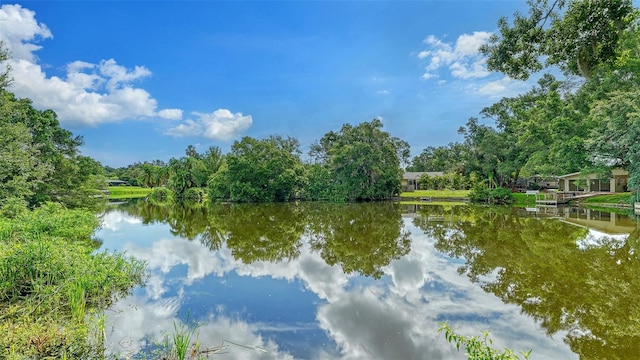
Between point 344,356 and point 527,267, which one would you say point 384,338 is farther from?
point 527,267

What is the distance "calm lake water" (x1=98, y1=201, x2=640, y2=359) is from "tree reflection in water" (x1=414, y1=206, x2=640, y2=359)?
0.03 m

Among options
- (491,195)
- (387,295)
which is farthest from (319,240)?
(491,195)

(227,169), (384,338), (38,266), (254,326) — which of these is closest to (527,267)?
(384,338)

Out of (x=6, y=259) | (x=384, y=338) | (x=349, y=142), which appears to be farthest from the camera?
(x=349, y=142)

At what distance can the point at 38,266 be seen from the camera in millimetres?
5277

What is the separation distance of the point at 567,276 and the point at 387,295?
3922mm

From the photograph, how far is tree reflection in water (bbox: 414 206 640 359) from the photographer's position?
14.3 feet

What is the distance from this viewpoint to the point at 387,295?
6.12 m

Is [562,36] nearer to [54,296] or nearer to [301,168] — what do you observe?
[54,296]

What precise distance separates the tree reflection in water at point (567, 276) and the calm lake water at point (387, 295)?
3 centimetres

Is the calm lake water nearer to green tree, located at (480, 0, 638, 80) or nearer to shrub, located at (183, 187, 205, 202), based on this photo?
green tree, located at (480, 0, 638, 80)

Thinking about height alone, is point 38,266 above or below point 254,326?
above

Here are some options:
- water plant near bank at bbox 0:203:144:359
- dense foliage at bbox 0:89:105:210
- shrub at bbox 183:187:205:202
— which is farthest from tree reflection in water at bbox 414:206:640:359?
shrub at bbox 183:187:205:202

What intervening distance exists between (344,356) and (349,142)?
31363 mm
